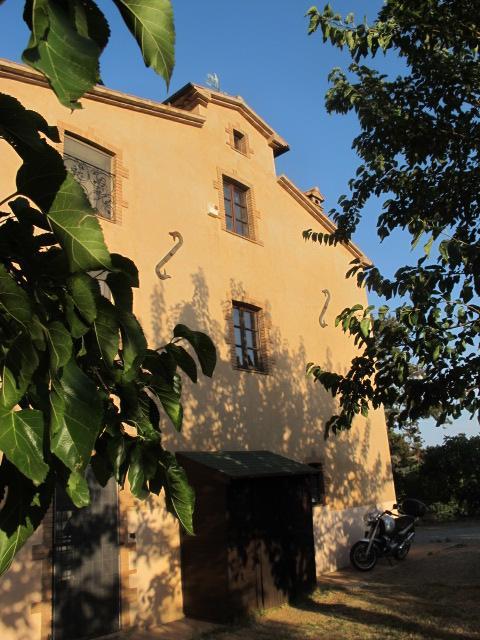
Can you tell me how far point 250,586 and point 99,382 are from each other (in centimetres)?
771

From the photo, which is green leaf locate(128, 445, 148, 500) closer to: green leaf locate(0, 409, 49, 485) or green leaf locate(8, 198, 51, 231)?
green leaf locate(0, 409, 49, 485)

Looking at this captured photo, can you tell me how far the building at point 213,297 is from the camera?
26.9 feet

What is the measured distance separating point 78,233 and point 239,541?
8.08m

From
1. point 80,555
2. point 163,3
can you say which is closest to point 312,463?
point 80,555

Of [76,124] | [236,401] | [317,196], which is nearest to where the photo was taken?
[76,124]

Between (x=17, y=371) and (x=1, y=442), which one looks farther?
(x=17, y=371)

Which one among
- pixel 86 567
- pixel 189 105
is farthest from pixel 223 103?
pixel 86 567

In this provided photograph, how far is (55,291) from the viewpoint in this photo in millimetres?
1541

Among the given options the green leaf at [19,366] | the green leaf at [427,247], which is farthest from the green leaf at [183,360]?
the green leaf at [427,247]

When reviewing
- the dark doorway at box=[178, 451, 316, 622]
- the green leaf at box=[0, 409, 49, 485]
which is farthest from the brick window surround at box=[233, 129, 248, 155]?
the green leaf at box=[0, 409, 49, 485]

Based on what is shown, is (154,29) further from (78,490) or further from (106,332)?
(78,490)

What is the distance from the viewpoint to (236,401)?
35.3 ft

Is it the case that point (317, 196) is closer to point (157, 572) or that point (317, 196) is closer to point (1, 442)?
point (157, 572)

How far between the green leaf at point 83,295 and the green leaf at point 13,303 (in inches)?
5.2
